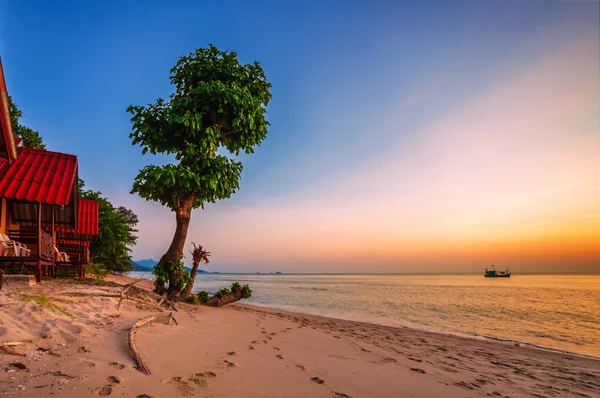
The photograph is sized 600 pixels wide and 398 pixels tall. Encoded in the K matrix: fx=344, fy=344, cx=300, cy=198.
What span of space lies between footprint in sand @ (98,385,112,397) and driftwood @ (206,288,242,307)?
9.16 metres

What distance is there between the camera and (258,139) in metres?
12.5

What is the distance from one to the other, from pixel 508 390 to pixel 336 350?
2.86 m

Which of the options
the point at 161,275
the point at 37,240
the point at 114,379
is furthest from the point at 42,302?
the point at 161,275

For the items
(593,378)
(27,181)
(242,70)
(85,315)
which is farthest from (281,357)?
(242,70)

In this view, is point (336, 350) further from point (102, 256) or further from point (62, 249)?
point (102, 256)

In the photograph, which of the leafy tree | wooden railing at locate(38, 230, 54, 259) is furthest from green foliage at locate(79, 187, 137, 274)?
wooden railing at locate(38, 230, 54, 259)

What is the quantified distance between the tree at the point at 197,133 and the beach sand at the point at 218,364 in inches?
163

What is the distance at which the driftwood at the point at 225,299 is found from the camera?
1211 cm

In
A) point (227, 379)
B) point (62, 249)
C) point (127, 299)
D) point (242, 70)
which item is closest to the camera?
point (227, 379)

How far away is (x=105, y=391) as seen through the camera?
308 cm

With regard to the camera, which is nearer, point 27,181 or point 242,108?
point 27,181

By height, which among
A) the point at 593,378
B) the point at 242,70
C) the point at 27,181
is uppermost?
the point at 242,70

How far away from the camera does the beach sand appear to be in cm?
336

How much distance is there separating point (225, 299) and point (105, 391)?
9544mm
